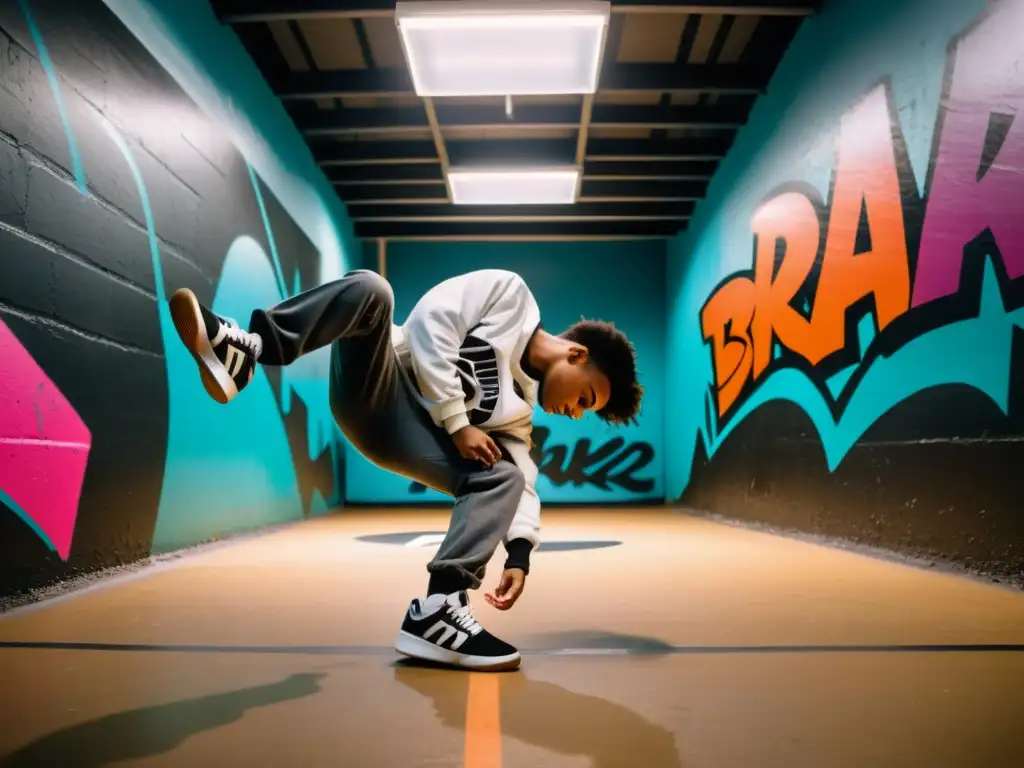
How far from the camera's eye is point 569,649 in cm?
163

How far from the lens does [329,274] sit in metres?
6.49

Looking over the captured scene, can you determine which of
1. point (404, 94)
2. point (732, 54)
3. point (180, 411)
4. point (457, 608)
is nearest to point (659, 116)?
point (732, 54)

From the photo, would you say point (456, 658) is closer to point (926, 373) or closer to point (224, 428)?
point (926, 373)

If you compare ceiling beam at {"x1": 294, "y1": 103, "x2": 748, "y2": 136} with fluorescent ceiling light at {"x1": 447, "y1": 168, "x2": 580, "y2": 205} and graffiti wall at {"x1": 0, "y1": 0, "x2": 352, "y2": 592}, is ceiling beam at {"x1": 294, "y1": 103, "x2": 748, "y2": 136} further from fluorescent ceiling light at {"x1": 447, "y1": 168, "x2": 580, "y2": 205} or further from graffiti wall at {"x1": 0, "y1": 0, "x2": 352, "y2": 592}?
graffiti wall at {"x1": 0, "y1": 0, "x2": 352, "y2": 592}

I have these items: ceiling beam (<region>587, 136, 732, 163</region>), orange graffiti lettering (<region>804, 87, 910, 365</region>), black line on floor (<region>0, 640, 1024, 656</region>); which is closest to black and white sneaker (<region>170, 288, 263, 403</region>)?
black line on floor (<region>0, 640, 1024, 656</region>)

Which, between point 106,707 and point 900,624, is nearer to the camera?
point 106,707

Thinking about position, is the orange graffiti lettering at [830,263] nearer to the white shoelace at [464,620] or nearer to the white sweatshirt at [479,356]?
the white sweatshirt at [479,356]

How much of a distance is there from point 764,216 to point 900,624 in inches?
141

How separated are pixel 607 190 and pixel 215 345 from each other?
5721mm

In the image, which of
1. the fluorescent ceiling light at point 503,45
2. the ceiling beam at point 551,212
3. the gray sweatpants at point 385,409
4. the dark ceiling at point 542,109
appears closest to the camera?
the gray sweatpants at point 385,409

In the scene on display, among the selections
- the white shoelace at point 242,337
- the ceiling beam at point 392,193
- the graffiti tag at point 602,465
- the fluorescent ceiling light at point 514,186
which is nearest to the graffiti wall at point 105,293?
the white shoelace at point 242,337

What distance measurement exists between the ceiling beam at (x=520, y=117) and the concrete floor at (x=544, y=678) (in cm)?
367

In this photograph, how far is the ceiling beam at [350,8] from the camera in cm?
391

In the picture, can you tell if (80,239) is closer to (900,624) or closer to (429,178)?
(900,624)
